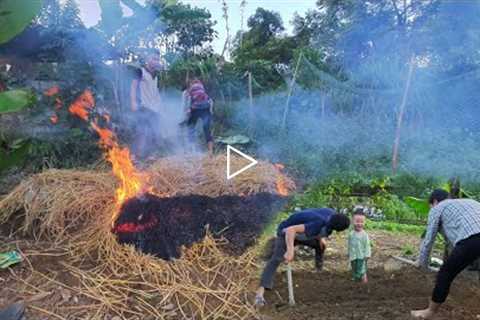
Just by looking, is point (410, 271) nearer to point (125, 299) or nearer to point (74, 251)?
point (125, 299)

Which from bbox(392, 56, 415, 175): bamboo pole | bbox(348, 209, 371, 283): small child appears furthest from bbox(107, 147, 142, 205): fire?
bbox(392, 56, 415, 175): bamboo pole

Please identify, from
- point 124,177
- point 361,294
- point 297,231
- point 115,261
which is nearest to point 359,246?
point 361,294

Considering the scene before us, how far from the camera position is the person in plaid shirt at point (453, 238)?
384cm

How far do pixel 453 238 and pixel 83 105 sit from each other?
8.56 m

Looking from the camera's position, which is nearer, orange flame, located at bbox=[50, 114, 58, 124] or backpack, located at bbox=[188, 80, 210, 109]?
backpack, located at bbox=[188, 80, 210, 109]

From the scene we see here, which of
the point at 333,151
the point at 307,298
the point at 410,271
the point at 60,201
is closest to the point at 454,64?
the point at 333,151

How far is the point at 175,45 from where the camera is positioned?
596 inches

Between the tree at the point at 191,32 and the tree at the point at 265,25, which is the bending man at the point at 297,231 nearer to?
the tree at the point at 191,32

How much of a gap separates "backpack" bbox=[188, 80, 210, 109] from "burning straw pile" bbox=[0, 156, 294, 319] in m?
2.60

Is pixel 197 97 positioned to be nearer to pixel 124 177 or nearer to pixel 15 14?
pixel 124 177

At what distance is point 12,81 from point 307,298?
859 cm

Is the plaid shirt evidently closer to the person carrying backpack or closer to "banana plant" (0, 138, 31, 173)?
"banana plant" (0, 138, 31, 173)

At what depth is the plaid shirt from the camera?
12.7ft

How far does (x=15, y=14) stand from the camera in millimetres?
3943
